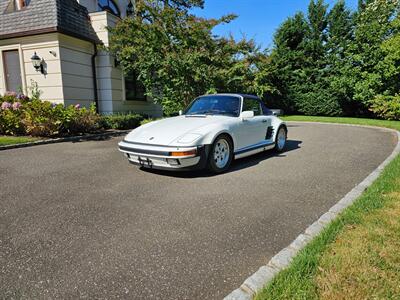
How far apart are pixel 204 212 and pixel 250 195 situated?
89 centimetres

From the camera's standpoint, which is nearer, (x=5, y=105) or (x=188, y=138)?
(x=188, y=138)

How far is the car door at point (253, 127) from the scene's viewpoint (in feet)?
18.8

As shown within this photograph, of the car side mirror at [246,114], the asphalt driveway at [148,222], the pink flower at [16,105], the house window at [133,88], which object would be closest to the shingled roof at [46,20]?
the house window at [133,88]

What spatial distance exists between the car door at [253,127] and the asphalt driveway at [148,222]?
Answer: 480 millimetres

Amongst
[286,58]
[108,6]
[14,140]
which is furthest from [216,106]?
[286,58]

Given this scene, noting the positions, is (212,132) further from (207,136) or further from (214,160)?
(214,160)

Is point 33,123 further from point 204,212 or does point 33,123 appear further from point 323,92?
point 323,92

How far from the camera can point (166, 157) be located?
457 cm

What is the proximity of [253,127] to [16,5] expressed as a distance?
12183 millimetres

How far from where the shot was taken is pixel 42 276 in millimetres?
2258

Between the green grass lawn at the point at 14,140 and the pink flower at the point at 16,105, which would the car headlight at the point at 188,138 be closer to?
the green grass lawn at the point at 14,140

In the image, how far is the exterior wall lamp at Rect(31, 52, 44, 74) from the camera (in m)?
11.1

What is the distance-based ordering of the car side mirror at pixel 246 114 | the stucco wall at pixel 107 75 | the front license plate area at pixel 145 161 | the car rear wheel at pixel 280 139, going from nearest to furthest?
1. the front license plate area at pixel 145 161
2. the car side mirror at pixel 246 114
3. the car rear wheel at pixel 280 139
4. the stucco wall at pixel 107 75

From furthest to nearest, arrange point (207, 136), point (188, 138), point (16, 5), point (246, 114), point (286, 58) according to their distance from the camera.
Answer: point (286, 58)
point (16, 5)
point (246, 114)
point (207, 136)
point (188, 138)
